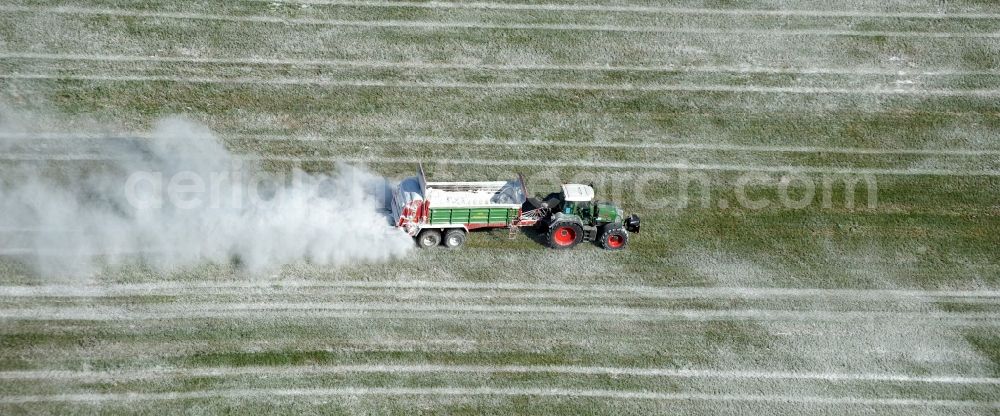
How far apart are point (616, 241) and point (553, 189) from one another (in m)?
2.95

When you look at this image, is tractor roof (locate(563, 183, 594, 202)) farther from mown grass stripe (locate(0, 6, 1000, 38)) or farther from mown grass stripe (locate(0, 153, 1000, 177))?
mown grass stripe (locate(0, 6, 1000, 38))

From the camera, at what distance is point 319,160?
24375mm

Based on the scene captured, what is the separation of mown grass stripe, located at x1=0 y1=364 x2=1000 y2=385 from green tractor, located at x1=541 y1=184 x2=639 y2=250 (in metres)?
3.92

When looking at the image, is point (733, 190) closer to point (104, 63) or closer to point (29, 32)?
point (104, 63)

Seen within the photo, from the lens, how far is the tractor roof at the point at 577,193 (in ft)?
70.5

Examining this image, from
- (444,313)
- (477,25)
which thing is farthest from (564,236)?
(477,25)

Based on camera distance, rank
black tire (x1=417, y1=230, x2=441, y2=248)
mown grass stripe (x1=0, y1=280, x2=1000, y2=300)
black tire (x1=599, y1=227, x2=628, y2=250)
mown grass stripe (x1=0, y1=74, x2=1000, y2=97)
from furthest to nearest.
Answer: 1. mown grass stripe (x1=0, y1=74, x2=1000, y2=97)
2. black tire (x1=599, y1=227, x2=628, y2=250)
3. black tire (x1=417, y1=230, x2=441, y2=248)
4. mown grass stripe (x1=0, y1=280, x2=1000, y2=300)

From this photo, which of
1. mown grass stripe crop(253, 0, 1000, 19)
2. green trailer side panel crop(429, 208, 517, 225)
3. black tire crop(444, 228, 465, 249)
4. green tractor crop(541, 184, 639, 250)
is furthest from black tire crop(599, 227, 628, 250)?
mown grass stripe crop(253, 0, 1000, 19)

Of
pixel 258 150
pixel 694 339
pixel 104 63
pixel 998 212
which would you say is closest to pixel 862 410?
pixel 694 339

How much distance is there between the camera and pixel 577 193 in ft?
71.1

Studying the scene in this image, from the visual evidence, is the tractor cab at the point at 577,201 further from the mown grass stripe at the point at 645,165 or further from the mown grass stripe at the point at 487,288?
the mown grass stripe at the point at 645,165

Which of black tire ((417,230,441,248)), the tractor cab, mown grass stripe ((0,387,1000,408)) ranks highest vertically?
the tractor cab

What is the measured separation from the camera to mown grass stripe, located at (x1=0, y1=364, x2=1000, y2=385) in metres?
18.1

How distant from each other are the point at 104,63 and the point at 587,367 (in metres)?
18.7
